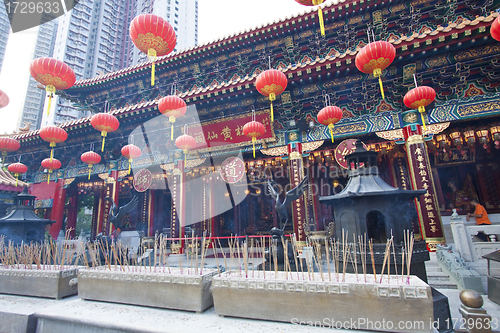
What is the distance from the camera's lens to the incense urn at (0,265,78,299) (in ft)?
10.5

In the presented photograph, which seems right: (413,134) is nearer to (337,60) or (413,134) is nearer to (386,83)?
(386,83)

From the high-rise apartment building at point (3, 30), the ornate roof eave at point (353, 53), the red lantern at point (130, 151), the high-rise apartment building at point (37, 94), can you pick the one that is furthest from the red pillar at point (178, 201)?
the high-rise apartment building at point (3, 30)

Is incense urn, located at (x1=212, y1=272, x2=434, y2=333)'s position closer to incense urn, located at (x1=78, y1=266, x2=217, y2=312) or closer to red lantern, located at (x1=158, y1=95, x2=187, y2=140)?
incense urn, located at (x1=78, y1=266, x2=217, y2=312)

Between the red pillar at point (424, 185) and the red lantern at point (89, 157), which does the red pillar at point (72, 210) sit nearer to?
the red lantern at point (89, 157)

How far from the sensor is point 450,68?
6.20 meters

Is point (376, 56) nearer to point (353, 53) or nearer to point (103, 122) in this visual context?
point (353, 53)

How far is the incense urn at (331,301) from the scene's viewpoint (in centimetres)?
192

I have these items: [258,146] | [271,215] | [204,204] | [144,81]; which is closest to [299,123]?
[258,146]

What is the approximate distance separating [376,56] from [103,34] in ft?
163

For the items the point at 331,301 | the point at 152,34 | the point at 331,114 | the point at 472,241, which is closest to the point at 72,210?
the point at 152,34

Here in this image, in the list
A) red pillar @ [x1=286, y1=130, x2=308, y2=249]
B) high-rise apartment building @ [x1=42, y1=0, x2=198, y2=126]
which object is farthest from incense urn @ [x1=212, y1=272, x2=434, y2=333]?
high-rise apartment building @ [x1=42, y1=0, x2=198, y2=126]

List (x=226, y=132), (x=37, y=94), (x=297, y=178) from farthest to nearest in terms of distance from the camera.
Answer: (x=37, y=94)
(x=226, y=132)
(x=297, y=178)

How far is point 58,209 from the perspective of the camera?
1054cm

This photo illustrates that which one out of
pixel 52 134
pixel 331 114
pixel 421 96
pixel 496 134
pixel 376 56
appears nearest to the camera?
pixel 376 56
